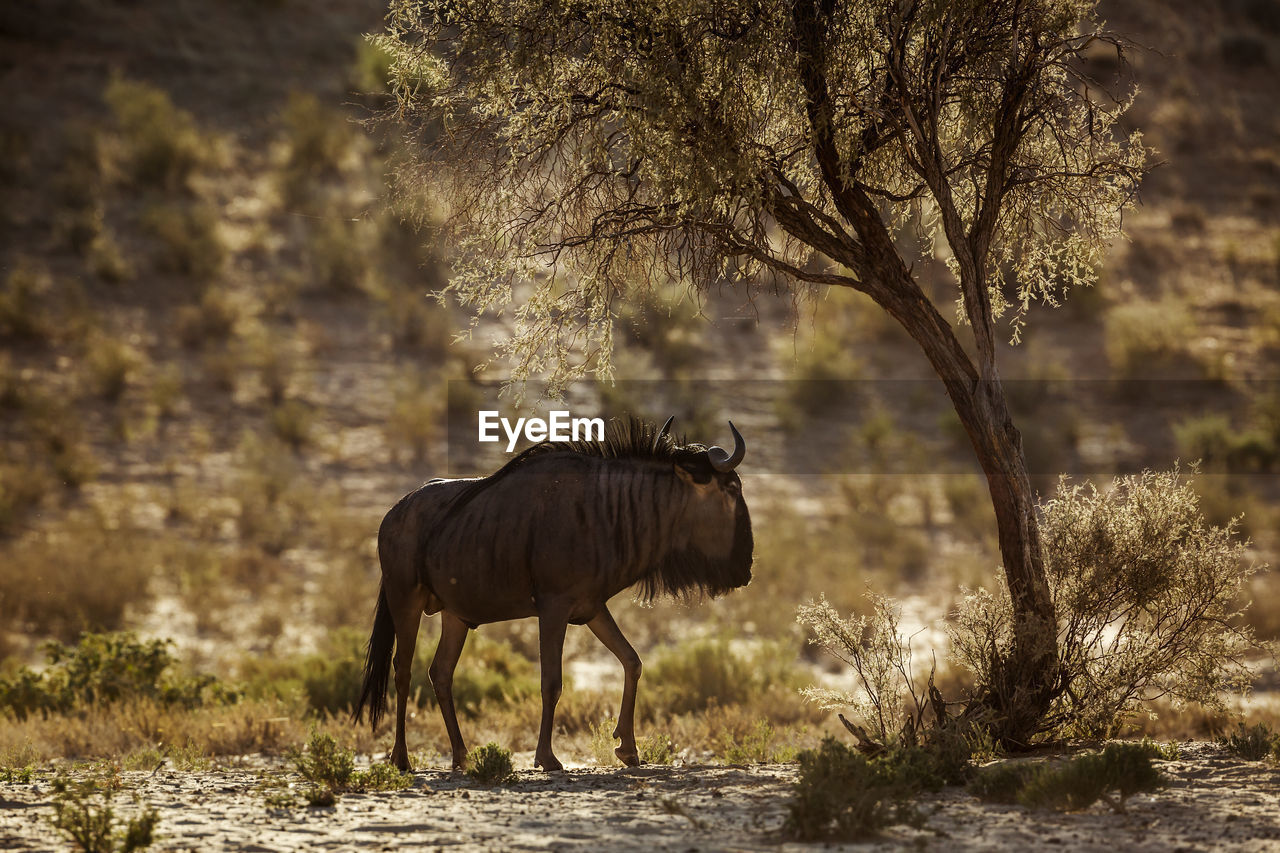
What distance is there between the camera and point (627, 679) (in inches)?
330

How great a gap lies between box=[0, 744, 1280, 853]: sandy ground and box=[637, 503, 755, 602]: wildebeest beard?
136cm

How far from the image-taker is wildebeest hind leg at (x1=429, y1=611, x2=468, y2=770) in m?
8.59

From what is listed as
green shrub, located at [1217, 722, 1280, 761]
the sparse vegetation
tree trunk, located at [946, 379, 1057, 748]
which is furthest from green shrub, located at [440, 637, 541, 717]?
green shrub, located at [1217, 722, 1280, 761]

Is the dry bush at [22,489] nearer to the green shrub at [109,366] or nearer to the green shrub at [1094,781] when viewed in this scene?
the green shrub at [109,366]

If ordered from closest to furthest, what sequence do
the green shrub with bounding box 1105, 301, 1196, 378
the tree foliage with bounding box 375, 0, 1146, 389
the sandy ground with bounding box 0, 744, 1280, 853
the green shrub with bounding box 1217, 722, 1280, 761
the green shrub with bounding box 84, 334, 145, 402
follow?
the sandy ground with bounding box 0, 744, 1280, 853, the green shrub with bounding box 1217, 722, 1280, 761, the tree foliage with bounding box 375, 0, 1146, 389, the green shrub with bounding box 84, 334, 145, 402, the green shrub with bounding box 1105, 301, 1196, 378

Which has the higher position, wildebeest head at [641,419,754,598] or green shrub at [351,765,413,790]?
wildebeest head at [641,419,754,598]

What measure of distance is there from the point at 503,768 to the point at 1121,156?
6828 mm

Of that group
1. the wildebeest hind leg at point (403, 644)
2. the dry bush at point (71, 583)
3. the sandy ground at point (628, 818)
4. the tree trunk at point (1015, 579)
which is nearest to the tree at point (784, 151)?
the tree trunk at point (1015, 579)

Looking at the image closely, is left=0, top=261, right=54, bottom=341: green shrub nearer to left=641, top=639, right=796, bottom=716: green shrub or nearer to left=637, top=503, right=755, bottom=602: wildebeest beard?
left=641, top=639, right=796, bottom=716: green shrub

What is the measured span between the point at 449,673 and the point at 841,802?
3450 millimetres

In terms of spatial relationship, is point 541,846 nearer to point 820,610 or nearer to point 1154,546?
point 820,610

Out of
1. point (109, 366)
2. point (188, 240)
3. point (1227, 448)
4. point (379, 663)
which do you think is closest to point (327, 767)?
point (379, 663)

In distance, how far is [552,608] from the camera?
26.5 ft

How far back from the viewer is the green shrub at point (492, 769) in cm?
780
